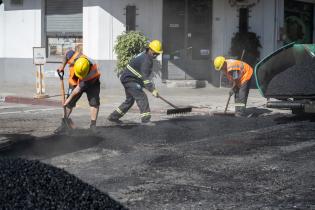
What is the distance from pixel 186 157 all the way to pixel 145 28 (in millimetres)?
12114

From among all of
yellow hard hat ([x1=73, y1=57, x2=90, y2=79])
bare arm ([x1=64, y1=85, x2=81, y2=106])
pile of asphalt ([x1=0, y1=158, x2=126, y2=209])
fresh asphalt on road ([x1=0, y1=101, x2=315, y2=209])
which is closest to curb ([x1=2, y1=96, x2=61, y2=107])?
fresh asphalt on road ([x1=0, y1=101, x2=315, y2=209])

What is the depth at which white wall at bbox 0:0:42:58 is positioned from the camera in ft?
70.4

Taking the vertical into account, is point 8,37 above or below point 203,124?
above

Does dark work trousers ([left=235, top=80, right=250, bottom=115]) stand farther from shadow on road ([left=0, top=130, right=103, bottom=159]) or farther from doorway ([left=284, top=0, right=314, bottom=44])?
doorway ([left=284, top=0, right=314, bottom=44])

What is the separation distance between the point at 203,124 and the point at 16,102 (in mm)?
6774

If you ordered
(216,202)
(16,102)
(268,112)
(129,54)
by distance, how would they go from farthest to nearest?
(129,54)
(16,102)
(268,112)
(216,202)

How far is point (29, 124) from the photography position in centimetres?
1137

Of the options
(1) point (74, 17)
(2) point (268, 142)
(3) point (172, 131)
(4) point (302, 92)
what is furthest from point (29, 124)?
(1) point (74, 17)

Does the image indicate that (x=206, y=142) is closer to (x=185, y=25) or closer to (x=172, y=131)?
(x=172, y=131)

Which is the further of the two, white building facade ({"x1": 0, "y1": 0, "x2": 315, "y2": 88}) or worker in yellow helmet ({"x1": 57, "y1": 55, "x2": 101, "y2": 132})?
white building facade ({"x1": 0, "y1": 0, "x2": 315, "y2": 88})

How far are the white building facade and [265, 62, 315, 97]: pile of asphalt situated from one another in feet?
25.9

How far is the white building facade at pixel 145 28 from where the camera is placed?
64.4ft

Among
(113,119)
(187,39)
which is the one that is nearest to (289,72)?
(113,119)

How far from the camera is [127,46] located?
1891 cm
